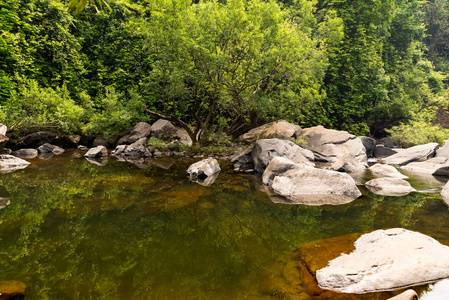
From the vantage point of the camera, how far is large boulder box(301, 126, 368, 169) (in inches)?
462

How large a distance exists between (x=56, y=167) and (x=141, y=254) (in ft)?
23.2

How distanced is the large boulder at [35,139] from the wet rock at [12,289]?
1103 cm

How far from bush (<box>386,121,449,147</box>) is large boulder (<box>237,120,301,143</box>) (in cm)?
895

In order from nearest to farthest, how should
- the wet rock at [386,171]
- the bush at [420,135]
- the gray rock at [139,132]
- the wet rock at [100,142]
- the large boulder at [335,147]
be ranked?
the wet rock at [386,171] → the large boulder at [335,147] → the wet rock at [100,142] → the gray rock at [139,132] → the bush at [420,135]

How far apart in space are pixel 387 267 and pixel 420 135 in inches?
713

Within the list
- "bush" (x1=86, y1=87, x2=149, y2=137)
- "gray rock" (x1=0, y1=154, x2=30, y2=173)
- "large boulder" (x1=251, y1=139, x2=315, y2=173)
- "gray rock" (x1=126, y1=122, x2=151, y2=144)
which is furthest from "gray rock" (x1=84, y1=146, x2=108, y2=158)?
"large boulder" (x1=251, y1=139, x2=315, y2=173)

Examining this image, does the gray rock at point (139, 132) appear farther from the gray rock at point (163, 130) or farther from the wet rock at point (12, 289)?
the wet rock at point (12, 289)

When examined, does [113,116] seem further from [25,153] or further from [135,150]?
[25,153]

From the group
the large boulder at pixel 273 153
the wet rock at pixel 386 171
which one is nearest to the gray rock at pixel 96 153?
the large boulder at pixel 273 153

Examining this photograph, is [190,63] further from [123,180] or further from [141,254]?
[141,254]

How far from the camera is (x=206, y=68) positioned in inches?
424

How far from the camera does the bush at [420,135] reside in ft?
53.5

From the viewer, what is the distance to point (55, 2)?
1371 cm

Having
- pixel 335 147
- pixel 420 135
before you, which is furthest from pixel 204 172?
pixel 420 135
